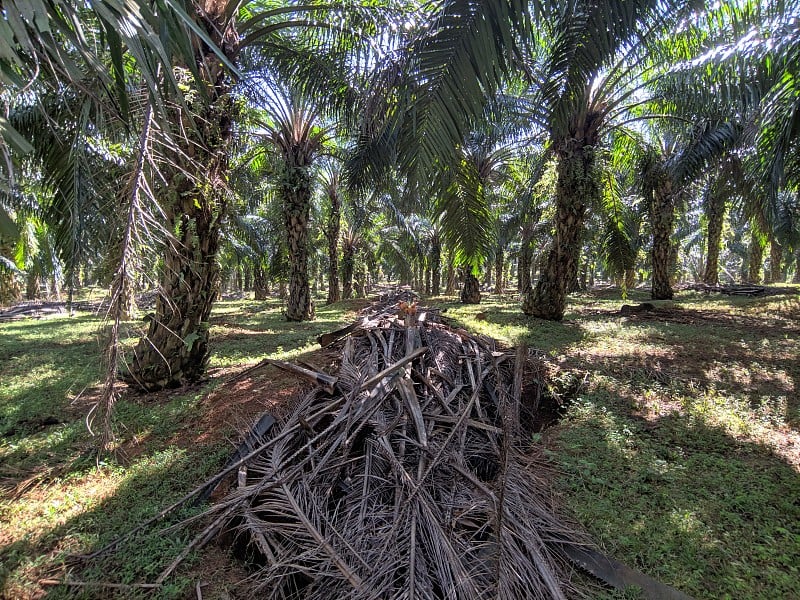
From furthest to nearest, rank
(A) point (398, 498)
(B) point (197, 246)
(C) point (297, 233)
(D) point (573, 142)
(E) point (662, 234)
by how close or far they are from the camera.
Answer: (E) point (662, 234)
(C) point (297, 233)
(D) point (573, 142)
(B) point (197, 246)
(A) point (398, 498)

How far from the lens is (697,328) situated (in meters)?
7.85

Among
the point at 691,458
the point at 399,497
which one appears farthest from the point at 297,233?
the point at 691,458

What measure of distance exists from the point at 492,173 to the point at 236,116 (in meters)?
10.7

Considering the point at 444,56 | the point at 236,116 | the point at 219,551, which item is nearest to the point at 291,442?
the point at 219,551

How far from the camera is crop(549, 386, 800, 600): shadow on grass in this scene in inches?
89.6

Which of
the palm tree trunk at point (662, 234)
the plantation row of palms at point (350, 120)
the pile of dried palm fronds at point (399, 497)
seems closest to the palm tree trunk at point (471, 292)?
the plantation row of palms at point (350, 120)

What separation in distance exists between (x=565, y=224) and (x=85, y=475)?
920 centimetres

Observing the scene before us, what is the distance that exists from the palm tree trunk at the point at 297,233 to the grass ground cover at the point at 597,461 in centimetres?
494

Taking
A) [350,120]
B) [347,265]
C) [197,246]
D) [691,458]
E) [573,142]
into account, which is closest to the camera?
[691,458]

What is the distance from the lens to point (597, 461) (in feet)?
11.0

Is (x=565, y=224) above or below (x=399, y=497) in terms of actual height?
above

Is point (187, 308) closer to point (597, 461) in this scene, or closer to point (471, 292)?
point (597, 461)

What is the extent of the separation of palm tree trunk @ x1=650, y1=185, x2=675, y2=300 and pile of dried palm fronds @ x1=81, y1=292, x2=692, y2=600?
455 inches

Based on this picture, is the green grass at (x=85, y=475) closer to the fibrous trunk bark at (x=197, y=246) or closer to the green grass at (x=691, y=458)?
the fibrous trunk bark at (x=197, y=246)
